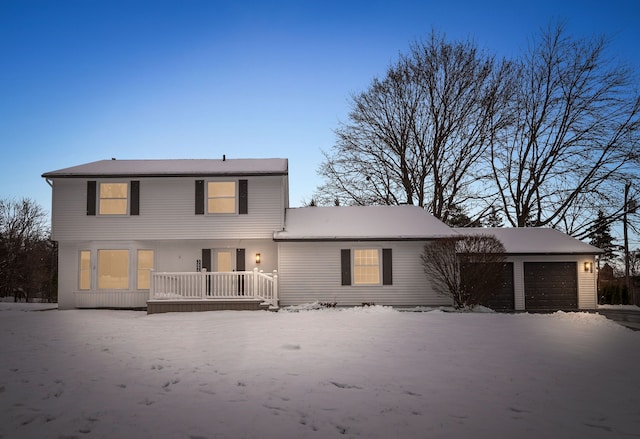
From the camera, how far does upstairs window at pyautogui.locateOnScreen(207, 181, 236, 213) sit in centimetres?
1733

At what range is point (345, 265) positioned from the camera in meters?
17.0

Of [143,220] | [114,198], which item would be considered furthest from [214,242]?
[114,198]

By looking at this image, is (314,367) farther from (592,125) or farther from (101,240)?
(592,125)

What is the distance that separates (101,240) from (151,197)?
245 centimetres

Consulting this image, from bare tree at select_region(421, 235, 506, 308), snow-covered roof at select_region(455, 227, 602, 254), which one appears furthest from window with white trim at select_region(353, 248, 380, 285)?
snow-covered roof at select_region(455, 227, 602, 254)

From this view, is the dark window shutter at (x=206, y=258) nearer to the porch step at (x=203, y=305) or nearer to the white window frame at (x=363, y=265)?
the porch step at (x=203, y=305)

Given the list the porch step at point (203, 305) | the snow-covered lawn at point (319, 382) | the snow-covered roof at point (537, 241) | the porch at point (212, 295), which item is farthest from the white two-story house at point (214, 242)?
the snow-covered lawn at point (319, 382)

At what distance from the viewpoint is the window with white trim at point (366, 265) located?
56.3 ft

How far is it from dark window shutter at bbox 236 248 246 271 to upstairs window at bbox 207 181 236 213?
157cm

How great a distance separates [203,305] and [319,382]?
9.32m

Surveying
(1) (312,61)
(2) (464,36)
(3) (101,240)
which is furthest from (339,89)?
(3) (101,240)

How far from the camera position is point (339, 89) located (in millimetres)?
24625

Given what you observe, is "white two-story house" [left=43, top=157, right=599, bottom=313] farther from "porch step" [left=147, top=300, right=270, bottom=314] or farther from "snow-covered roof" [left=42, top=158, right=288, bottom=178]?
"porch step" [left=147, top=300, right=270, bottom=314]

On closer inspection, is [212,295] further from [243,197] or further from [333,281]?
[333,281]
